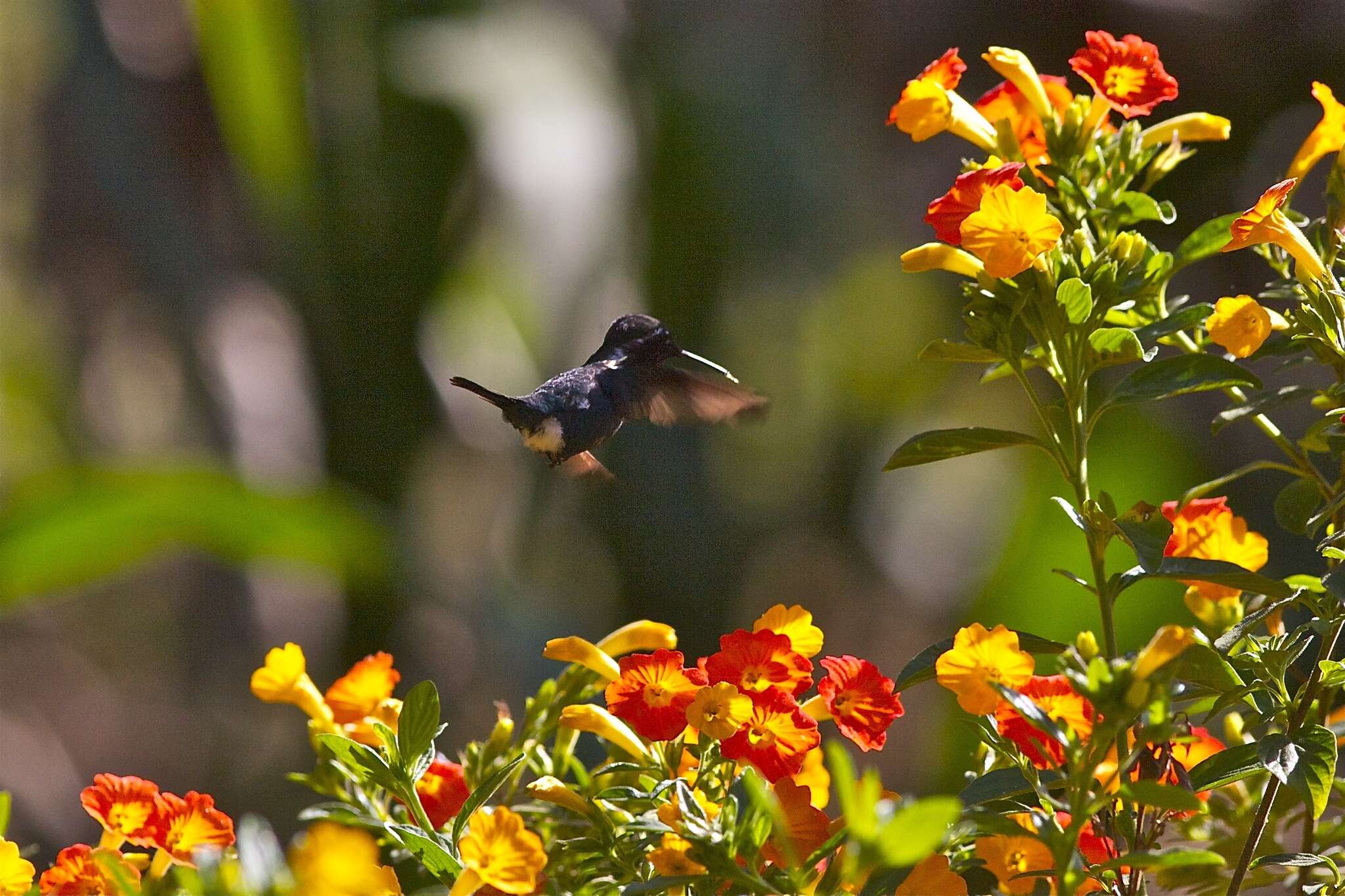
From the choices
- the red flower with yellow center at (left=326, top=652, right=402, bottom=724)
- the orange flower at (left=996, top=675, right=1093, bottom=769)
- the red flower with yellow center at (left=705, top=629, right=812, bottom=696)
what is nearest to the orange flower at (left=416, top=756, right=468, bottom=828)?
the red flower with yellow center at (left=326, top=652, right=402, bottom=724)

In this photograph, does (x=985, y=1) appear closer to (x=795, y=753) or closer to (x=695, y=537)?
(x=695, y=537)

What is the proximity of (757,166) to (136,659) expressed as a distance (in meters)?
2.59

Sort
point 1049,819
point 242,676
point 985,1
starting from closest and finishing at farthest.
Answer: point 1049,819 → point 985,1 → point 242,676

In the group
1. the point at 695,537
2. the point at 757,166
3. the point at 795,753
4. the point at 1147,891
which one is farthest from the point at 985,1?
the point at 795,753

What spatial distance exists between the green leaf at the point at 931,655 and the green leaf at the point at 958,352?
0.45ft

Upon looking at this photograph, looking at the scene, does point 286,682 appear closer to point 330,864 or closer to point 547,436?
point 547,436

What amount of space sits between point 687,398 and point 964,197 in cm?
34

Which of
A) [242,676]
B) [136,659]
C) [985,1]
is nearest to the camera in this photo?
[985,1]

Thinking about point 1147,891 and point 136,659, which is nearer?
point 1147,891

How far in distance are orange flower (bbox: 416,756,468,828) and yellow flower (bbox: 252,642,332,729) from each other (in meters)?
0.09

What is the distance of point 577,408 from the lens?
0.88m

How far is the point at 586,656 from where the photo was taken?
72cm

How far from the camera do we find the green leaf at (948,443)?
2.22ft

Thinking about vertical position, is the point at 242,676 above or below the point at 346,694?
below
